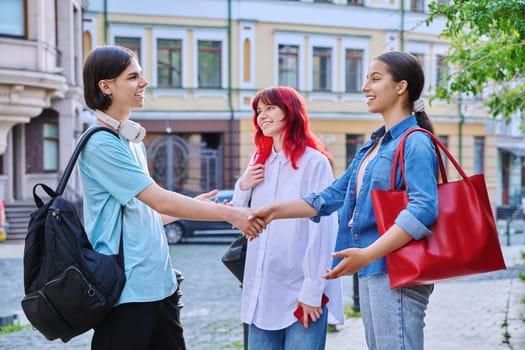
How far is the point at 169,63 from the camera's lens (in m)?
25.7

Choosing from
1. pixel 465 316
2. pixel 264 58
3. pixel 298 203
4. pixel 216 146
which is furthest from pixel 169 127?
pixel 298 203

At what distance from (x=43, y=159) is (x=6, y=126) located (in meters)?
2.78

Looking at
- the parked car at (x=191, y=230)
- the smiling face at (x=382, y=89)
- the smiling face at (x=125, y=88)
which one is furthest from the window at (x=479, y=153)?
the smiling face at (x=125, y=88)

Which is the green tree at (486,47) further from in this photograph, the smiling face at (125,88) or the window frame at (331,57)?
the window frame at (331,57)

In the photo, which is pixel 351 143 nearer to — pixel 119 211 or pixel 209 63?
pixel 209 63

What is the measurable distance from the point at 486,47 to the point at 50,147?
17.4 m

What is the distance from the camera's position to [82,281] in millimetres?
2814

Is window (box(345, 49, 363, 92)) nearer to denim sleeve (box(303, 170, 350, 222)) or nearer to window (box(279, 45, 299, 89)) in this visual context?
window (box(279, 45, 299, 89))

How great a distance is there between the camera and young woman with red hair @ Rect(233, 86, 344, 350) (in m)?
3.57

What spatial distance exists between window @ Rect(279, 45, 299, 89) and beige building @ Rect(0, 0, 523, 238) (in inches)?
1.6

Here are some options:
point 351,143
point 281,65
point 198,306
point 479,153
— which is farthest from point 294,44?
point 198,306

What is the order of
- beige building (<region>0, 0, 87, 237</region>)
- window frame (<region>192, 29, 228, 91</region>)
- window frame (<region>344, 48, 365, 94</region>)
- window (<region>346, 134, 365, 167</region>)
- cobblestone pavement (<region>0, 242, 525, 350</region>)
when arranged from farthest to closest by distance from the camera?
window (<region>346, 134, 365, 167</region>)
window frame (<region>344, 48, 365, 94</region>)
window frame (<region>192, 29, 228, 91</region>)
beige building (<region>0, 0, 87, 237</region>)
cobblestone pavement (<region>0, 242, 525, 350</region>)

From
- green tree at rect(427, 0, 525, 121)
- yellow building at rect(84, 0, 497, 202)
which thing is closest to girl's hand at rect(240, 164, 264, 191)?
green tree at rect(427, 0, 525, 121)

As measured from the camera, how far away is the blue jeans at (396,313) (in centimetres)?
287
